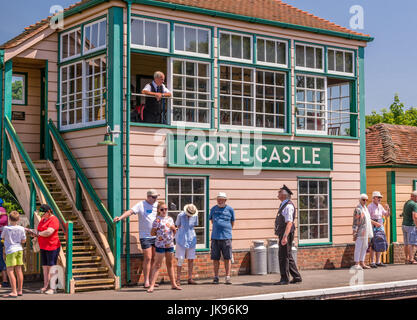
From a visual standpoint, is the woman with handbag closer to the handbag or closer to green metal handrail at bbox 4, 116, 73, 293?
green metal handrail at bbox 4, 116, 73, 293

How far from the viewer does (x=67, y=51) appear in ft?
53.3

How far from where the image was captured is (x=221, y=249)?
14586 millimetres

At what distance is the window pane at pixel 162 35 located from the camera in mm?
15266

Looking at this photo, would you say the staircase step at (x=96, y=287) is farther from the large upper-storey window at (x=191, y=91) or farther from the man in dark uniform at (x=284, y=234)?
the large upper-storey window at (x=191, y=91)

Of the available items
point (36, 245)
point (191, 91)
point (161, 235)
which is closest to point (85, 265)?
point (36, 245)

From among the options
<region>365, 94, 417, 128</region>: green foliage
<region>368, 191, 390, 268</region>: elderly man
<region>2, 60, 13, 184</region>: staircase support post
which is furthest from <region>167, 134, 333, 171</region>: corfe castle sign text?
<region>365, 94, 417, 128</region>: green foliage

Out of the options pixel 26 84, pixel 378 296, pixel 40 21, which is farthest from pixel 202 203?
pixel 40 21

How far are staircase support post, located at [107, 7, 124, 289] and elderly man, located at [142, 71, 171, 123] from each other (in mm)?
730

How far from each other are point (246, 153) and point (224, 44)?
2.56 metres

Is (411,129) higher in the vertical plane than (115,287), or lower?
higher

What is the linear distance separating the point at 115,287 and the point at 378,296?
5.10 meters

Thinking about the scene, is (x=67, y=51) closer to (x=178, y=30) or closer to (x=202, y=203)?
(x=178, y=30)

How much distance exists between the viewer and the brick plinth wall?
47.2ft

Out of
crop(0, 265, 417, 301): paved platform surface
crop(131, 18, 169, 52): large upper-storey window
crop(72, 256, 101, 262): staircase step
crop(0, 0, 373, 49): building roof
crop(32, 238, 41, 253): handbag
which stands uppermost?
crop(0, 0, 373, 49): building roof
